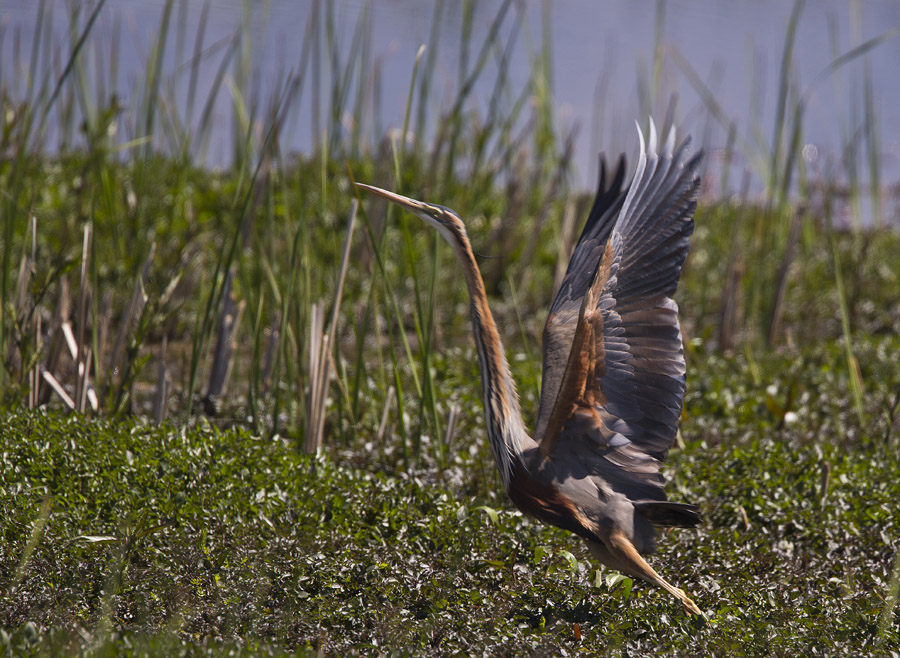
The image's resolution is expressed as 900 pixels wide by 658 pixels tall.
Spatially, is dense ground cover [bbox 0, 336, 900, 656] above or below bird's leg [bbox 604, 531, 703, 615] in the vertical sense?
below

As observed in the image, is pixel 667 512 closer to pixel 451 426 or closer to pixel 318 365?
pixel 451 426

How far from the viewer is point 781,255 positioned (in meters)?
5.61

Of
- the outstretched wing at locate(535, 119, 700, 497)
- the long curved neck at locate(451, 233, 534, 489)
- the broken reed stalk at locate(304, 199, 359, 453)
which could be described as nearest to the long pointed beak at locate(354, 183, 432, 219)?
the long curved neck at locate(451, 233, 534, 489)

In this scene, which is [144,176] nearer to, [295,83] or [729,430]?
[295,83]

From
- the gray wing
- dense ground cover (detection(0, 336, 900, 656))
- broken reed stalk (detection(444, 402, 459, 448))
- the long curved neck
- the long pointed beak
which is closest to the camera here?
dense ground cover (detection(0, 336, 900, 656))

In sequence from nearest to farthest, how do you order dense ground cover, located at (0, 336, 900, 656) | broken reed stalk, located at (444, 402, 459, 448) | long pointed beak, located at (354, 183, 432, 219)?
dense ground cover, located at (0, 336, 900, 656) → long pointed beak, located at (354, 183, 432, 219) → broken reed stalk, located at (444, 402, 459, 448)

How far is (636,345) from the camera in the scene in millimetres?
2793

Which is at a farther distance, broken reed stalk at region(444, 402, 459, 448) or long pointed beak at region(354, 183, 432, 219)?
broken reed stalk at region(444, 402, 459, 448)

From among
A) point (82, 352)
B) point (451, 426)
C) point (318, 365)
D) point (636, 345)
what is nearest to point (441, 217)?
point (636, 345)

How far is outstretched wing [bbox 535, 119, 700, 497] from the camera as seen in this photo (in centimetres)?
268

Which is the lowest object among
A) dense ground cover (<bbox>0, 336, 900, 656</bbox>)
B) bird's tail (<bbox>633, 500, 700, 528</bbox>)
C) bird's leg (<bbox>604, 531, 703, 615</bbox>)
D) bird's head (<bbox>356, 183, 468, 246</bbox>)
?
dense ground cover (<bbox>0, 336, 900, 656</bbox>)

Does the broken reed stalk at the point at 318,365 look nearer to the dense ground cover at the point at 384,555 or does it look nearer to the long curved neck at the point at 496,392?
the dense ground cover at the point at 384,555

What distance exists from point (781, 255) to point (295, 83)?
3.48 m

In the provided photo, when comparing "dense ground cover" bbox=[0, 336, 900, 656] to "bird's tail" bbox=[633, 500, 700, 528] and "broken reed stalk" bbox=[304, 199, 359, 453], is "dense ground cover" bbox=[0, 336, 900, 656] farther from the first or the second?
"bird's tail" bbox=[633, 500, 700, 528]
